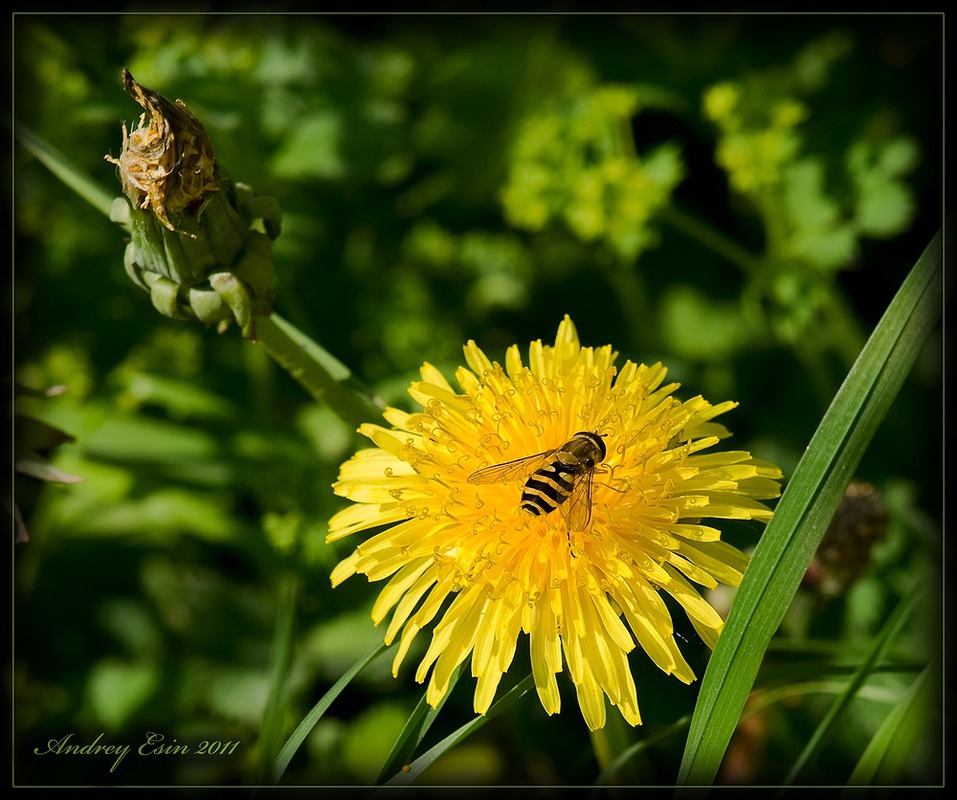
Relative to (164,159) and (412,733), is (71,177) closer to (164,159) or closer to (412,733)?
(164,159)

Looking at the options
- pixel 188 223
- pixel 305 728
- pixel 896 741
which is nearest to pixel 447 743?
pixel 305 728

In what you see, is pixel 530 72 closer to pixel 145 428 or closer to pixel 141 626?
pixel 145 428

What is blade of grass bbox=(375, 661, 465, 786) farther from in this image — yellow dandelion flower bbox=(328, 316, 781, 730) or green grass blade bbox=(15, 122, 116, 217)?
green grass blade bbox=(15, 122, 116, 217)

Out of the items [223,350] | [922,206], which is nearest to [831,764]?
[922,206]

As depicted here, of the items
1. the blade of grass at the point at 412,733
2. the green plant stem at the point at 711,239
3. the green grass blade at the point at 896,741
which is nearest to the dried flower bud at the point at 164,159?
the blade of grass at the point at 412,733

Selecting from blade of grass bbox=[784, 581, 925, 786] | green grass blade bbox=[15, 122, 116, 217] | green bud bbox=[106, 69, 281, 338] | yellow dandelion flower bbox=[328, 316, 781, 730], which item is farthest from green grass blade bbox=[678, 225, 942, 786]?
green grass blade bbox=[15, 122, 116, 217]
